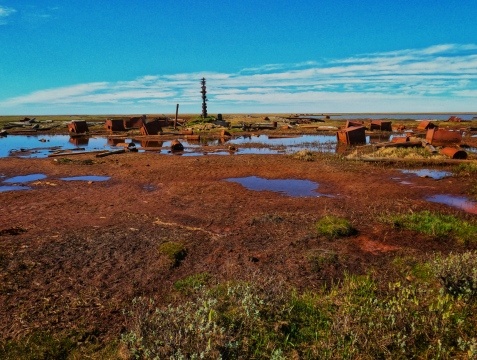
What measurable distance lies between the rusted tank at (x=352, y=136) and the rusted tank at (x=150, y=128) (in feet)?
64.5

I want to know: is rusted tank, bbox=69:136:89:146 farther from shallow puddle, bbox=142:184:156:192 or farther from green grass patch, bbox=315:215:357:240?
green grass patch, bbox=315:215:357:240

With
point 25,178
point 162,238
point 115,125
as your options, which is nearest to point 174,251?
point 162,238

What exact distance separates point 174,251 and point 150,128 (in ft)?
104

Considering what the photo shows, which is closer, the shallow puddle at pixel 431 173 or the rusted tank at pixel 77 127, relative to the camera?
the shallow puddle at pixel 431 173

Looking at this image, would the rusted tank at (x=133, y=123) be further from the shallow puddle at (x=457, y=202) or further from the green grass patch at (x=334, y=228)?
the green grass patch at (x=334, y=228)

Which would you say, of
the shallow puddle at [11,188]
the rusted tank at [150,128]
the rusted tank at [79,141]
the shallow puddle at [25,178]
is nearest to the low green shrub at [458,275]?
the shallow puddle at [11,188]

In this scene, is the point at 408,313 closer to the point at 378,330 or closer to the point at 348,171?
the point at 378,330

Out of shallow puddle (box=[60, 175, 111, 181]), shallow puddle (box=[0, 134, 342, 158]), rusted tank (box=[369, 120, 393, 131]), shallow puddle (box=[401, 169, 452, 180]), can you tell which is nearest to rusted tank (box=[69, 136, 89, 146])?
shallow puddle (box=[0, 134, 342, 158])

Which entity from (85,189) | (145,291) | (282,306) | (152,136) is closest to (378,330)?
(282,306)

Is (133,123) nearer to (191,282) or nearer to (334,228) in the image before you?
(334,228)

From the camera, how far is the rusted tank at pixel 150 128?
35.5 m

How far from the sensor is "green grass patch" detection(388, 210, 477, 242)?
6.82m

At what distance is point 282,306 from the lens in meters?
3.91

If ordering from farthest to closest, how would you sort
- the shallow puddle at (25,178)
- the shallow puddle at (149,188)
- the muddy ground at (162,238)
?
the shallow puddle at (25,178) < the shallow puddle at (149,188) < the muddy ground at (162,238)
